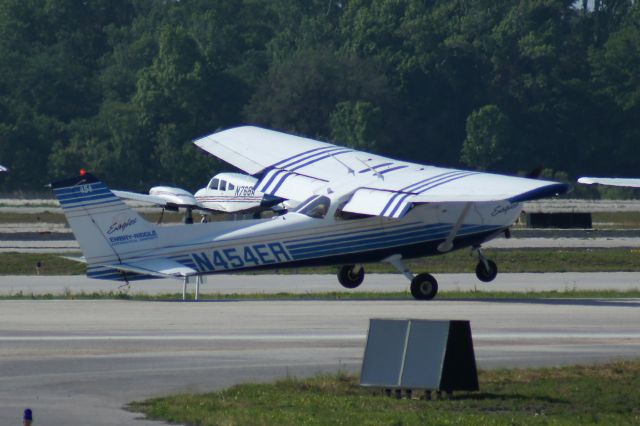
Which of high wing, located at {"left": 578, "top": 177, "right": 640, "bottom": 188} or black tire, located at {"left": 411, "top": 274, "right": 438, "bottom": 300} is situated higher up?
high wing, located at {"left": 578, "top": 177, "right": 640, "bottom": 188}

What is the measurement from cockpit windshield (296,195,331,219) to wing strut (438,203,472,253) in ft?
7.73

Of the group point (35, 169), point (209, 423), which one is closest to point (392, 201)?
point (209, 423)

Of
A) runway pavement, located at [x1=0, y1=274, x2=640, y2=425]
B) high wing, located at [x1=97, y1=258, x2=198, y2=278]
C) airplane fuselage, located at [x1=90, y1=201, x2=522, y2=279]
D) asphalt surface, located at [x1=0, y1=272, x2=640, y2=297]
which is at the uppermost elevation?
airplane fuselage, located at [x1=90, y1=201, x2=522, y2=279]

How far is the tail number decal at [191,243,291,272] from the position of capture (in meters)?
24.4

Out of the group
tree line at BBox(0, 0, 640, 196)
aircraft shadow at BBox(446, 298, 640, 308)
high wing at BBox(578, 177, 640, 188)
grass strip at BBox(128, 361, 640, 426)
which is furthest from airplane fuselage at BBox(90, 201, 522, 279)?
tree line at BBox(0, 0, 640, 196)

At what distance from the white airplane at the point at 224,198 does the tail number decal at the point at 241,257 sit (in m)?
19.1

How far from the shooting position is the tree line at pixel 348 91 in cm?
8638

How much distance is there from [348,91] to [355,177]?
209ft

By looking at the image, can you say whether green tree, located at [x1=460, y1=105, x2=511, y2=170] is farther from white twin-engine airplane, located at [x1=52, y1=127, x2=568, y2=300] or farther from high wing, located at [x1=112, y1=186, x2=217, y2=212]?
white twin-engine airplane, located at [x1=52, y1=127, x2=568, y2=300]

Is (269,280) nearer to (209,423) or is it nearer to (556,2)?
(209,423)

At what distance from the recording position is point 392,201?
979 inches

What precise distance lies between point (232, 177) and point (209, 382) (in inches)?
1249

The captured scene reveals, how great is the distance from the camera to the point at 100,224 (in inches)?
933

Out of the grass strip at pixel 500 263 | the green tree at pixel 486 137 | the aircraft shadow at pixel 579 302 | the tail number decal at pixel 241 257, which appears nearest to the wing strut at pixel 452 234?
the aircraft shadow at pixel 579 302
